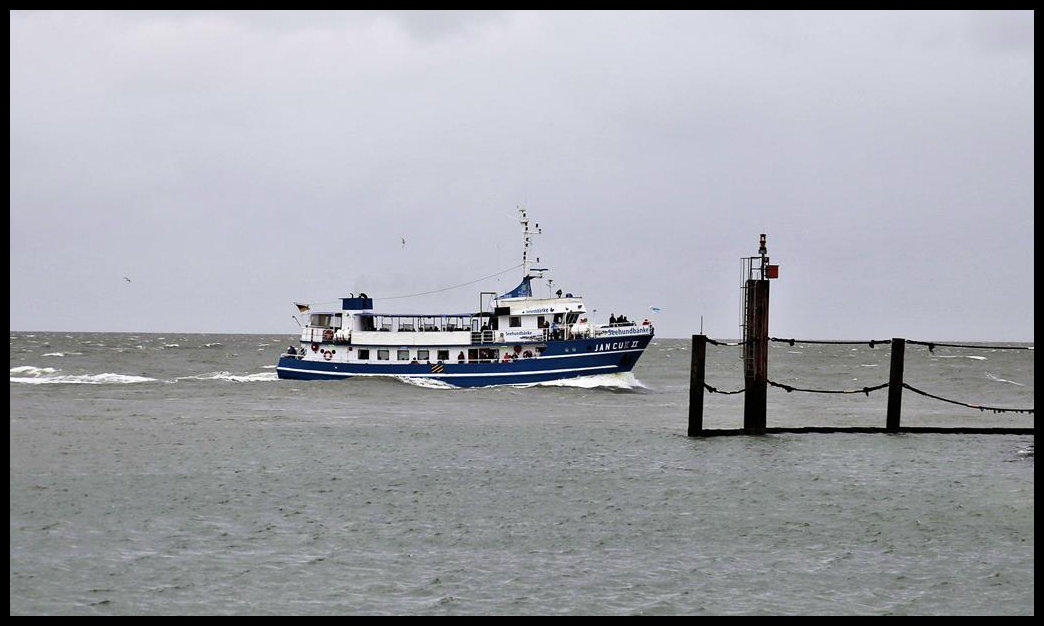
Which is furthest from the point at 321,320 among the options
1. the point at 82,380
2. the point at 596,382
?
the point at 82,380

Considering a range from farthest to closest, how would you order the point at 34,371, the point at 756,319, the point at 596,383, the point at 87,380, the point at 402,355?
the point at 34,371
the point at 87,380
the point at 402,355
the point at 596,383
the point at 756,319

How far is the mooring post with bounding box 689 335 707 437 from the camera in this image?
80.0 feet

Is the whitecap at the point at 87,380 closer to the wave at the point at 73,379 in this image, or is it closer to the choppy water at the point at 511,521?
the wave at the point at 73,379

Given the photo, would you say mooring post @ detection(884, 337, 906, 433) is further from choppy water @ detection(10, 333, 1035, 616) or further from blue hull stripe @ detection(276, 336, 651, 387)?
blue hull stripe @ detection(276, 336, 651, 387)

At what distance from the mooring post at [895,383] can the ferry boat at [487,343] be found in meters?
28.0

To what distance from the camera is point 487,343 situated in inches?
2142

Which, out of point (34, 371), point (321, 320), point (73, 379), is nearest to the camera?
point (321, 320)

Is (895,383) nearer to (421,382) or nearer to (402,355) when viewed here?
(421,382)

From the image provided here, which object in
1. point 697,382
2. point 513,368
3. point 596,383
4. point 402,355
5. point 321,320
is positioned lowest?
point 596,383

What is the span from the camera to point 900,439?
2572cm

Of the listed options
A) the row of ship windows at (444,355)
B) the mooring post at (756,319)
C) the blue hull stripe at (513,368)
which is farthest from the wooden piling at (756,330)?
the row of ship windows at (444,355)

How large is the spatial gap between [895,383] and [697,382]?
4.86 metres

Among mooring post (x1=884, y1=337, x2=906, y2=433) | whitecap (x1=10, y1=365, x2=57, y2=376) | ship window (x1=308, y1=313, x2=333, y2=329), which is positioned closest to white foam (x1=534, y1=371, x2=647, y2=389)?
ship window (x1=308, y1=313, x2=333, y2=329)

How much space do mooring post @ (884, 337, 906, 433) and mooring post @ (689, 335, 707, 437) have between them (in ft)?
14.1
